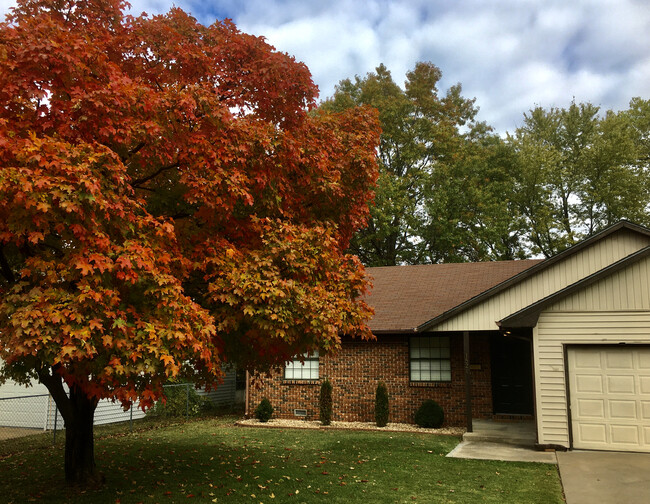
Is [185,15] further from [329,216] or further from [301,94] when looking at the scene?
[329,216]

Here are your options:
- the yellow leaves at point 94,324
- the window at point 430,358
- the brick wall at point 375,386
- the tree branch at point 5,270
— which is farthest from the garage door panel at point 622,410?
the tree branch at point 5,270

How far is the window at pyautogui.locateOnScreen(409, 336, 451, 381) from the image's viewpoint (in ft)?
55.8

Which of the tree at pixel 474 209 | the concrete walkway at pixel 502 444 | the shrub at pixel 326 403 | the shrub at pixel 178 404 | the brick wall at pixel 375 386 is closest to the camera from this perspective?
the concrete walkway at pixel 502 444

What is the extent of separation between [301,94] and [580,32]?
46.4ft

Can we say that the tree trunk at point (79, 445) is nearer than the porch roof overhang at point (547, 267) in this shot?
Yes

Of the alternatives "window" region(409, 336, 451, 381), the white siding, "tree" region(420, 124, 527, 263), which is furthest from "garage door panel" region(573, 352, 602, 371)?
"tree" region(420, 124, 527, 263)

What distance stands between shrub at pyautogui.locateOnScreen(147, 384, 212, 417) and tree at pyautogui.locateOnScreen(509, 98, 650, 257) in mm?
22073

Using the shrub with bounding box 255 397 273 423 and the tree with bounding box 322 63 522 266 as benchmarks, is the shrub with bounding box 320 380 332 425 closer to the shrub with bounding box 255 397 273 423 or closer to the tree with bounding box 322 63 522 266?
the shrub with bounding box 255 397 273 423

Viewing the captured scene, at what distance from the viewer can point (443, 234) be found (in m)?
31.4

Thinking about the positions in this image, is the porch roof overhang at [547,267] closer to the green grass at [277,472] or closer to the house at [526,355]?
the house at [526,355]

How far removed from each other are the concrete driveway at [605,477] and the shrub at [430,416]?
4.75 metres

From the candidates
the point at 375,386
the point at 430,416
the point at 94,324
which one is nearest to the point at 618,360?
the point at 430,416

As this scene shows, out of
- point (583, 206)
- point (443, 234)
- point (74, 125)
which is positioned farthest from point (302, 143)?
point (583, 206)

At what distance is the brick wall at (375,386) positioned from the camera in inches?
655
